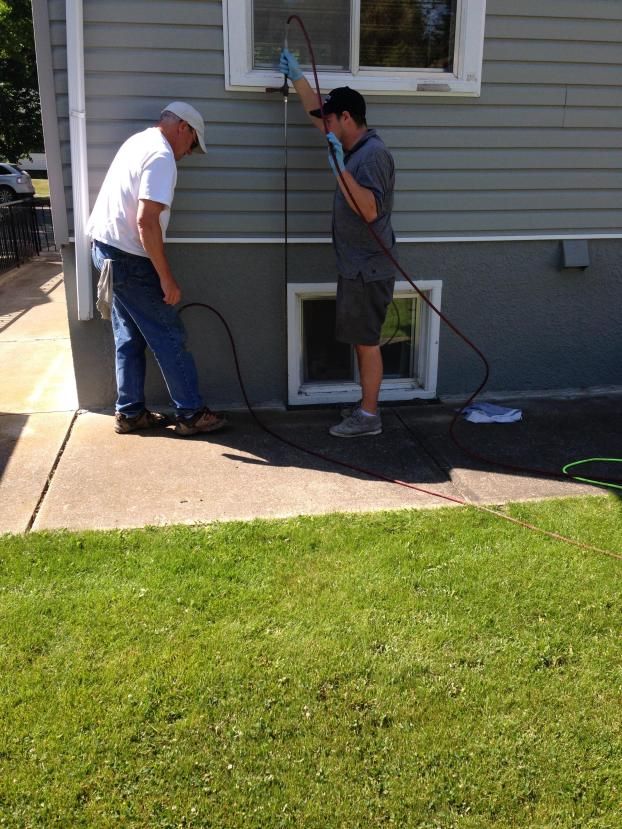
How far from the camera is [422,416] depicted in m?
4.91

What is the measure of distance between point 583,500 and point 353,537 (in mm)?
1283

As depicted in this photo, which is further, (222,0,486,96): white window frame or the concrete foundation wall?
the concrete foundation wall

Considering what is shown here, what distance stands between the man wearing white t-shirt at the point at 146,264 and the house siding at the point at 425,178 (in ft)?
1.18

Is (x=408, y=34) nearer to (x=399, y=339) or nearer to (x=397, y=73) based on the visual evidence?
(x=397, y=73)

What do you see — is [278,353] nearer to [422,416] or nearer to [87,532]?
Answer: [422,416]

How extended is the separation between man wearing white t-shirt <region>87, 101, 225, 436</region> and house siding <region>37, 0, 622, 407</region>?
1.18 ft

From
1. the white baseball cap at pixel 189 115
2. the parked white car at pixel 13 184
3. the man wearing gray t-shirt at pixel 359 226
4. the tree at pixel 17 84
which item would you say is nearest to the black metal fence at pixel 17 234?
the white baseball cap at pixel 189 115

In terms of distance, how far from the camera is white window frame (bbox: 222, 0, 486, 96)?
4.28 m

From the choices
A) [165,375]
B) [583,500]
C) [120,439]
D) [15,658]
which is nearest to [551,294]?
[583,500]

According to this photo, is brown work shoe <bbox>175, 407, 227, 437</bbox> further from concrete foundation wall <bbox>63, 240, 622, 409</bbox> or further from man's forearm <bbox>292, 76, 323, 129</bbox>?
man's forearm <bbox>292, 76, 323, 129</bbox>

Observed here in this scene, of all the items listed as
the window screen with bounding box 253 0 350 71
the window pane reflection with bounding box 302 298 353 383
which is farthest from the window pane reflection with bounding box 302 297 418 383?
the window screen with bounding box 253 0 350 71

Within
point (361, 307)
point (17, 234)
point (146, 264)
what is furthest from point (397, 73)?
point (17, 234)

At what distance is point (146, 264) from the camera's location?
416cm

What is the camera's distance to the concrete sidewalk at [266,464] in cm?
357
